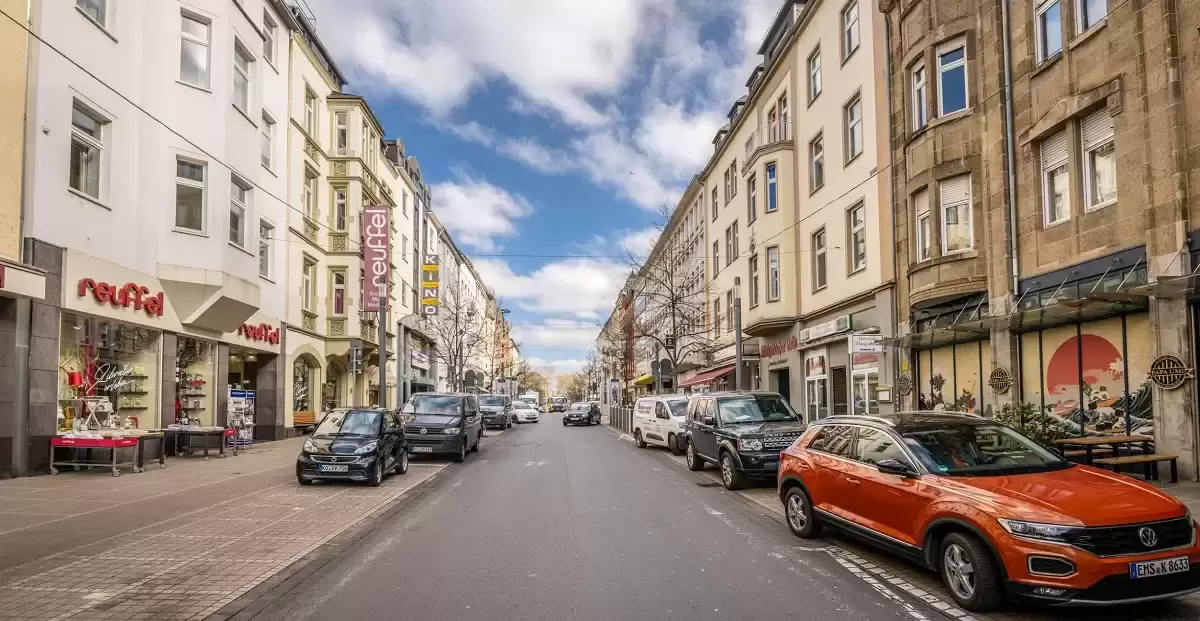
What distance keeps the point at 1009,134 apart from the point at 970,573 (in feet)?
39.4

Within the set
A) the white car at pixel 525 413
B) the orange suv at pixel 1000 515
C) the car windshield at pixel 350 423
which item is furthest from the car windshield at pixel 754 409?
the white car at pixel 525 413

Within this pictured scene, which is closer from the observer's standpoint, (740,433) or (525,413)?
(740,433)

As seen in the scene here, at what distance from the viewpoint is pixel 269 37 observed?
88.2ft

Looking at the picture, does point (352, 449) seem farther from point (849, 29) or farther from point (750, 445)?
point (849, 29)

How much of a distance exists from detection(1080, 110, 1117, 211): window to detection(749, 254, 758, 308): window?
18.0 meters

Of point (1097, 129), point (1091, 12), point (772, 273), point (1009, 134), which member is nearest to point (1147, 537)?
point (1097, 129)

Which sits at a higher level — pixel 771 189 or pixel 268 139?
pixel 268 139

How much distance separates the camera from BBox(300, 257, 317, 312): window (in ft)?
100

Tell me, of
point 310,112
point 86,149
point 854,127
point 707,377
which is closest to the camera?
point 86,149

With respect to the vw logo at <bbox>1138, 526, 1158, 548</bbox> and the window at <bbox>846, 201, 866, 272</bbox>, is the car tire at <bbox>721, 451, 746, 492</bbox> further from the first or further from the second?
the window at <bbox>846, 201, 866, 272</bbox>

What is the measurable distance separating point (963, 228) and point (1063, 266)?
11.5ft

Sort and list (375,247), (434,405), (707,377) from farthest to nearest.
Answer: (707,377), (375,247), (434,405)

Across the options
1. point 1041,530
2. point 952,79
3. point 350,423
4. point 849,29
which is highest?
point 849,29

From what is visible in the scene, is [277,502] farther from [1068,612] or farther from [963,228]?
[963,228]
